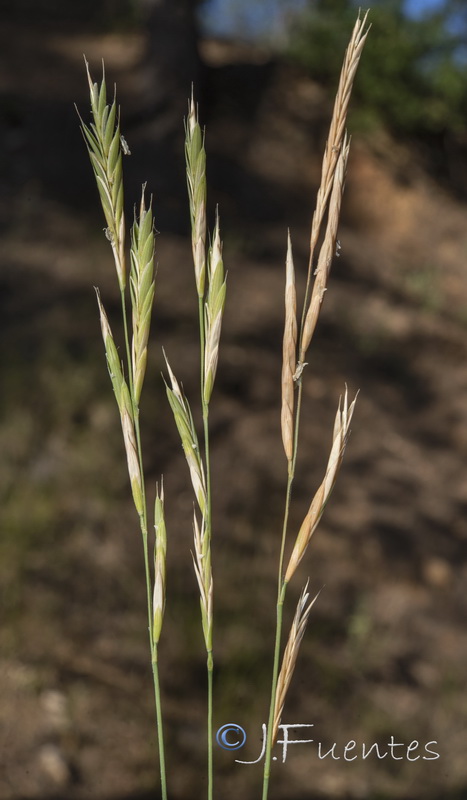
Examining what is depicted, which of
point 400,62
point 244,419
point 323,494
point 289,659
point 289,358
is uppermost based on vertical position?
point 400,62

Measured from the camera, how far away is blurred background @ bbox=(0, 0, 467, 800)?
264 cm

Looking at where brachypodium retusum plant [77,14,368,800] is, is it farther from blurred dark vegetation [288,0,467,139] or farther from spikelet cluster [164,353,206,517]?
blurred dark vegetation [288,0,467,139]

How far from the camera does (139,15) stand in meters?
8.56

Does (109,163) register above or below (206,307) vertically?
above

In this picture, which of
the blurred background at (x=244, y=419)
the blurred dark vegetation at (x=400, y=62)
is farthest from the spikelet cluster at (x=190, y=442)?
the blurred dark vegetation at (x=400, y=62)

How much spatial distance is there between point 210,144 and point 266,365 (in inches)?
105

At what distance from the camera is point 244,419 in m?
4.33

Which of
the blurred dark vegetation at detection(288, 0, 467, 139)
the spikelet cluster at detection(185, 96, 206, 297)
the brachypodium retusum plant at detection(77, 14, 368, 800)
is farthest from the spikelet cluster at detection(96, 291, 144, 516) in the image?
the blurred dark vegetation at detection(288, 0, 467, 139)

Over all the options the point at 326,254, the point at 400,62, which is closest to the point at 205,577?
the point at 326,254

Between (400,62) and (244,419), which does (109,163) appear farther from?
(400,62)

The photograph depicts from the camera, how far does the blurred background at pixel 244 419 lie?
2643 mm

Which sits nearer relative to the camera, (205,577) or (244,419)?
(205,577)

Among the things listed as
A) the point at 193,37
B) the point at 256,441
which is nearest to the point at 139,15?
the point at 193,37

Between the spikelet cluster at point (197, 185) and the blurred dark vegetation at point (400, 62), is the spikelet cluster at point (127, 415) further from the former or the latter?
the blurred dark vegetation at point (400, 62)
